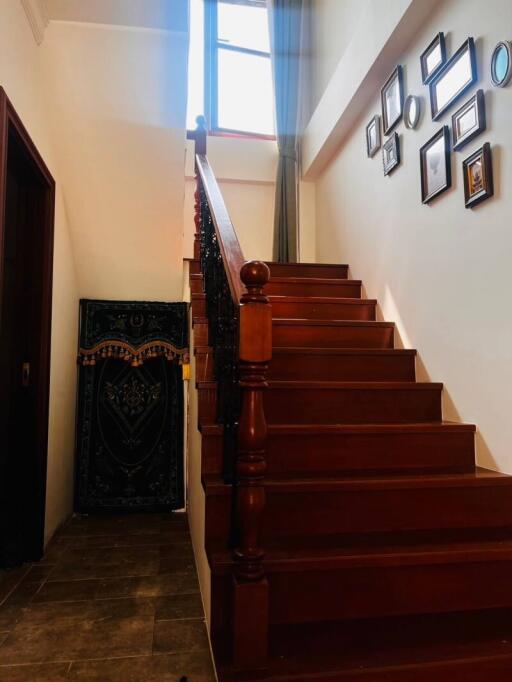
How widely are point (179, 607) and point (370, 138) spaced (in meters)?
3.07

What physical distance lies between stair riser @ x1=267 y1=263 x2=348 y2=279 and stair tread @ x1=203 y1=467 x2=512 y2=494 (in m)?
1.94

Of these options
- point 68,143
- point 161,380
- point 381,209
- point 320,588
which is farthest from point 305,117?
point 320,588

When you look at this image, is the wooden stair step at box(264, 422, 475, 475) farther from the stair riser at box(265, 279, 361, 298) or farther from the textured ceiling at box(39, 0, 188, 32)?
the textured ceiling at box(39, 0, 188, 32)

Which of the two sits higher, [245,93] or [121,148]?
[245,93]

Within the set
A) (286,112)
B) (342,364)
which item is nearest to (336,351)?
(342,364)

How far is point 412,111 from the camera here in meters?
2.66

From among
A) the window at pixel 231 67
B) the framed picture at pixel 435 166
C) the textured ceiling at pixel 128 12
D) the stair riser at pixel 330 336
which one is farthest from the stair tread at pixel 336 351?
the window at pixel 231 67

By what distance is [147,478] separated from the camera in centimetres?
358

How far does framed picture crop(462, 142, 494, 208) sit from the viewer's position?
6.60 ft

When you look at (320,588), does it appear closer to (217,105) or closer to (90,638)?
(90,638)

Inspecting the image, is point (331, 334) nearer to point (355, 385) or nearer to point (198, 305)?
point (355, 385)

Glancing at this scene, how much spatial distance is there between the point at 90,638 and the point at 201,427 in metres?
0.86

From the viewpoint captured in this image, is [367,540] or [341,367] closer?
[367,540]

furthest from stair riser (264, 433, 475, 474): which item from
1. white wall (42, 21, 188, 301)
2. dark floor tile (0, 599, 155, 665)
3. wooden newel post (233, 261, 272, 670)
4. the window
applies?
the window
